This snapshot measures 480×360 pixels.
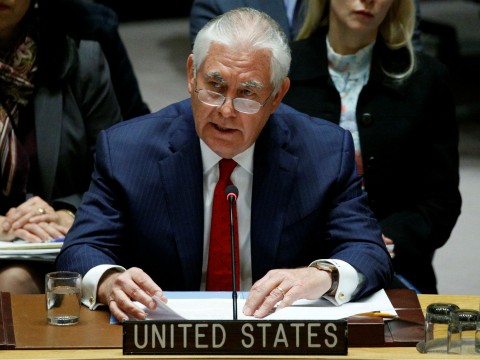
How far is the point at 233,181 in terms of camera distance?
125 inches

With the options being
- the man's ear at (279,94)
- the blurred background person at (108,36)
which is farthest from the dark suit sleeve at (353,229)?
the blurred background person at (108,36)

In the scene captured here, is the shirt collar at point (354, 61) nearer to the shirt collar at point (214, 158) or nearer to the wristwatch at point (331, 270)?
the shirt collar at point (214, 158)

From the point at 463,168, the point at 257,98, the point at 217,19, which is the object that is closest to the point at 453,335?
the point at 257,98

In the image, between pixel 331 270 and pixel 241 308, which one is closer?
pixel 241 308

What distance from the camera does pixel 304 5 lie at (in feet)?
13.9

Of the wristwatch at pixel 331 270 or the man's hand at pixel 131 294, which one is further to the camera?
the wristwatch at pixel 331 270

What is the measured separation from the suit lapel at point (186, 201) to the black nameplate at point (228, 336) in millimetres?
655

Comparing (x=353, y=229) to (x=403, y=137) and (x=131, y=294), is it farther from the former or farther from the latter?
(x=403, y=137)

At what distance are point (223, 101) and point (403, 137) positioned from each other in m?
1.14

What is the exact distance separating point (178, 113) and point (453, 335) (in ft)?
3.51

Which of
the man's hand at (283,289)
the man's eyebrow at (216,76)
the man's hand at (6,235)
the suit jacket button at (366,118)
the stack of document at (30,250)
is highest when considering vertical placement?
the man's eyebrow at (216,76)

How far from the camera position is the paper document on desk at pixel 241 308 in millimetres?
2652

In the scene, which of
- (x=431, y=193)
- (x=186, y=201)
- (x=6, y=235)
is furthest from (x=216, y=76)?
(x=431, y=193)

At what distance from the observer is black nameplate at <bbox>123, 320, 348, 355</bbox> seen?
2453 mm
